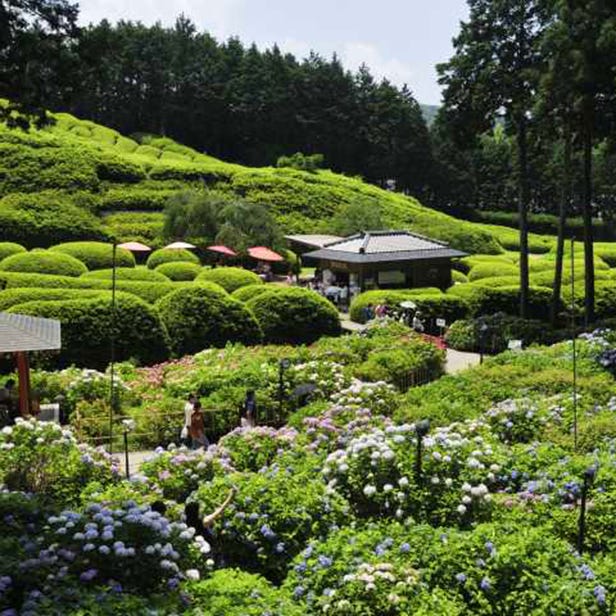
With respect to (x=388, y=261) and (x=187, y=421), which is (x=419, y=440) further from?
(x=388, y=261)

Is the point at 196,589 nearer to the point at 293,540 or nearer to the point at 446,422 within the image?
the point at 293,540

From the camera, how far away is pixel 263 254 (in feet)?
124

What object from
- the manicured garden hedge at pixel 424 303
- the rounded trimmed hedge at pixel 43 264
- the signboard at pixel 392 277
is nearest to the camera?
the rounded trimmed hedge at pixel 43 264

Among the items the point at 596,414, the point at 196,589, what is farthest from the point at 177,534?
the point at 596,414

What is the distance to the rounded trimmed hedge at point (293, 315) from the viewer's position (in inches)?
939

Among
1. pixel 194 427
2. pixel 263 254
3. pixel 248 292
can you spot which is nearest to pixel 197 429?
pixel 194 427

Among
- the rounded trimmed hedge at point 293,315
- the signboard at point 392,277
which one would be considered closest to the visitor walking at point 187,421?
the rounded trimmed hedge at point 293,315

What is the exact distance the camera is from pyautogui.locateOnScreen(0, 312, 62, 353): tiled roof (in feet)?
47.3

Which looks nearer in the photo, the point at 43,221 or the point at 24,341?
the point at 24,341

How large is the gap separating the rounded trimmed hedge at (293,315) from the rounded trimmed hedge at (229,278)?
12.1 feet

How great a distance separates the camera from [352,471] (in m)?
9.56

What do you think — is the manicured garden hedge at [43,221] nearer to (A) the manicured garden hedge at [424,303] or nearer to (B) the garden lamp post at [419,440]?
(A) the manicured garden hedge at [424,303]

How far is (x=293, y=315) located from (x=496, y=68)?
11178mm

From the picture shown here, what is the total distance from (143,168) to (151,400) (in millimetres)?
44272
